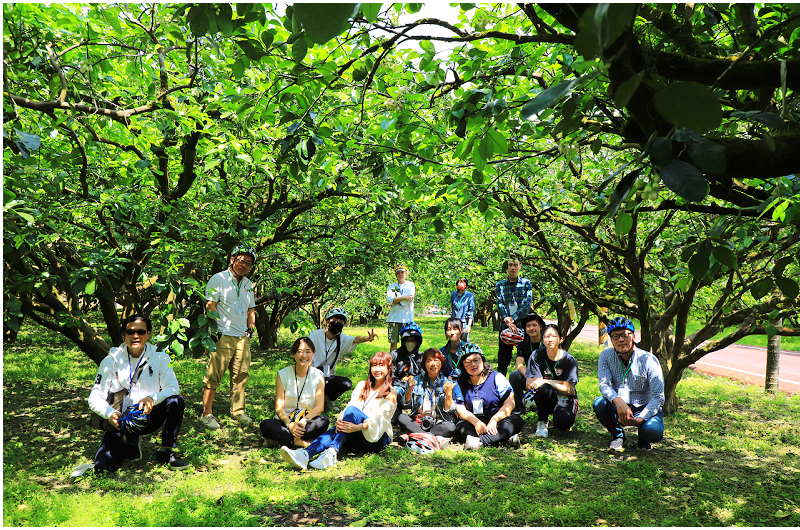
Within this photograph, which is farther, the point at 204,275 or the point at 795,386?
the point at 795,386

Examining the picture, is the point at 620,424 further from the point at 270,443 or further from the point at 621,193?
the point at 621,193

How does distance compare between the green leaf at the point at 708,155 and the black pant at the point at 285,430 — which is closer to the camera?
the green leaf at the point at 708,155

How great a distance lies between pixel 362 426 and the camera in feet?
16.1

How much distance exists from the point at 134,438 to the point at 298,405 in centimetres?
155

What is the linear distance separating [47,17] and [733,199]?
492cm

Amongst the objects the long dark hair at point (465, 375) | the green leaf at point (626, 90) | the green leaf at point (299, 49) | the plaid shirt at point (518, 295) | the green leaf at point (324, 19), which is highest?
the green leaf at point (299, 49)

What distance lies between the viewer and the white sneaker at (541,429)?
5.63m

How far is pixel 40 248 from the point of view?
420 cm

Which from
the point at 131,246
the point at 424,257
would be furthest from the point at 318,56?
the point at 424,257

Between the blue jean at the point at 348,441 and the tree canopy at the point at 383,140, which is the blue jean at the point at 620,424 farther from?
the blue jean at the point at 348,441

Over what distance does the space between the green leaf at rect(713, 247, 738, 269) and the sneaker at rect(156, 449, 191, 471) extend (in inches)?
180

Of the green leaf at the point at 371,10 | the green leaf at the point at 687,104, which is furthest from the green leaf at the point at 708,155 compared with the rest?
the green leaf at the point at 371,10

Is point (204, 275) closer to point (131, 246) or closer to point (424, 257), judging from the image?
point (131, 246)

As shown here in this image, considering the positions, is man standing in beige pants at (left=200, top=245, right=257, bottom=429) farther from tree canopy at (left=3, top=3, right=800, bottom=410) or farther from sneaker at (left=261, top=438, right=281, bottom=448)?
sneaker at (left=261, top=438, right=281, bottom=448)
